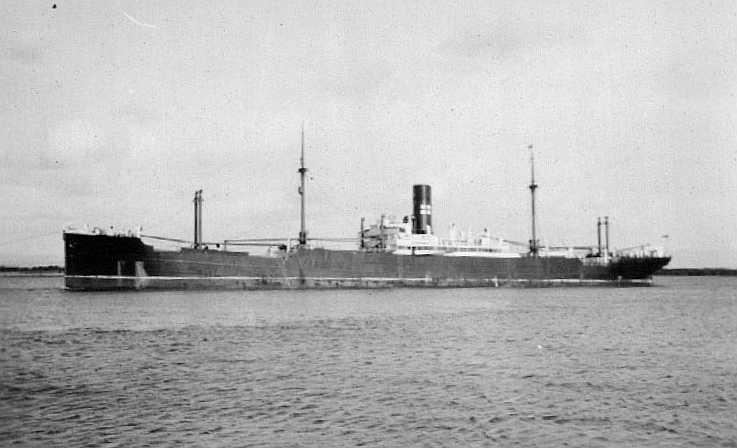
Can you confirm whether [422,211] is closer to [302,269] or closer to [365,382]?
[302,269]

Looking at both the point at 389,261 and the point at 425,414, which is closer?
the point at 425,414

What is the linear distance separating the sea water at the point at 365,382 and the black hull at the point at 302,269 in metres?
15.1

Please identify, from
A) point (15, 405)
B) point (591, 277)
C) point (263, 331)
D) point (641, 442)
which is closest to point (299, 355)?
point (263, 331)

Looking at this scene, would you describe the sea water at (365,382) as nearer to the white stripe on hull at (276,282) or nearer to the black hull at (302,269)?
the black hull at (302,269)

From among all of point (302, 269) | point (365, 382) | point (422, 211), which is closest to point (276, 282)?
point (302, 269)

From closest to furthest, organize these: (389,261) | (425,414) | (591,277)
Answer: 1. (425,414)
2. (389,261)
3. (591,277)

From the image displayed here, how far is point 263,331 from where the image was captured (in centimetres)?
2047

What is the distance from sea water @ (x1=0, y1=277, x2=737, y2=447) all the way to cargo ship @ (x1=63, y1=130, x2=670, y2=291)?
15.2m

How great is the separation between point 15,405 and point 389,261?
38196 millimetres

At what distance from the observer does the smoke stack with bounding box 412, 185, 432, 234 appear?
2019 inches

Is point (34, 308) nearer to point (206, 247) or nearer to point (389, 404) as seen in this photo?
point (206, 247)

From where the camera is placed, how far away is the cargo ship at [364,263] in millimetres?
39031

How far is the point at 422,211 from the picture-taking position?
2020 inches

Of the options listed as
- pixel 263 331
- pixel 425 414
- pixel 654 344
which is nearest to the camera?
pixel 425 414
